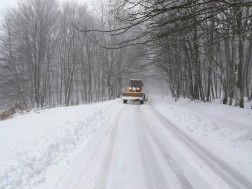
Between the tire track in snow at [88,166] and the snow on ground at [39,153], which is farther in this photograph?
the snow on ground at [39,153]

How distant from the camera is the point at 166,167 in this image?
5.38 m

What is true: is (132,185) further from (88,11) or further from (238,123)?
(88,11)

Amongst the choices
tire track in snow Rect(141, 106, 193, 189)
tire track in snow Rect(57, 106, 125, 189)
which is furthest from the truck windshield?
tire track in snow Rect(57, 106, 125, 189)

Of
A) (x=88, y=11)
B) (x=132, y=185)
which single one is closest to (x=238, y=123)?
(x=132, y=185)

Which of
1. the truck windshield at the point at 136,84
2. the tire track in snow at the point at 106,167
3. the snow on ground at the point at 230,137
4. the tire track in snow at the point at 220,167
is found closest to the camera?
the tire track in snow at the point at 106,167

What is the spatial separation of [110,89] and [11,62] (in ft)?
48.0

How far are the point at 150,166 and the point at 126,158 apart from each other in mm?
766

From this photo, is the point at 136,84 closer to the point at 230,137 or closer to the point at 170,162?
the point at 230,137

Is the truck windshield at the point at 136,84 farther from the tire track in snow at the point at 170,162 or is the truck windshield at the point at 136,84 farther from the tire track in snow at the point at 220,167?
the tire track in snow at the point at 220,167

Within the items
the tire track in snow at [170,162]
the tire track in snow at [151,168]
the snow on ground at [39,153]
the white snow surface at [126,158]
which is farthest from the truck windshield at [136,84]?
the tire track in snow at [151,168]

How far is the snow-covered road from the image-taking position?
14.9 ft

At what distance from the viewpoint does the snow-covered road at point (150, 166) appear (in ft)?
14.9

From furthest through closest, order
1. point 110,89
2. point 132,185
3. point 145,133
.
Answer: point 110,89 < point 145,133 < point 132,185

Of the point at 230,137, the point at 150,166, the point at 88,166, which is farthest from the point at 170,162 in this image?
the point at 230,137
